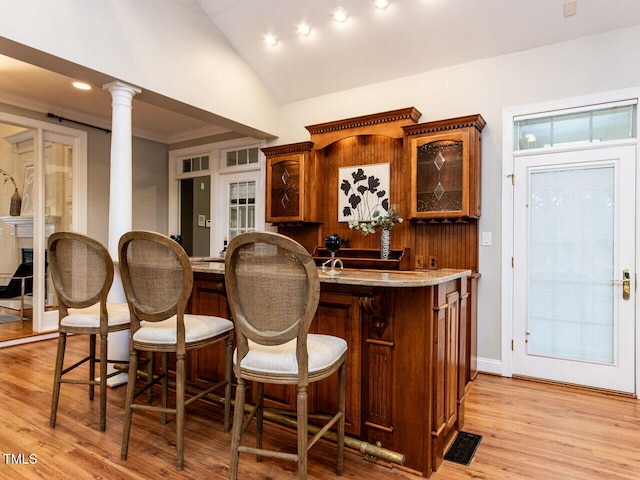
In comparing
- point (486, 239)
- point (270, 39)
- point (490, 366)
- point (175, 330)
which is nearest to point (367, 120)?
point (270, 39)

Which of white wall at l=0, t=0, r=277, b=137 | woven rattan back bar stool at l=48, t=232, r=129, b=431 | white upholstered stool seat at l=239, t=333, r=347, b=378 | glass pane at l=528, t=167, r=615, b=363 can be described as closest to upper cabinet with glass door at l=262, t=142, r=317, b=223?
white wall at l=0, t=0, r=277, b=137

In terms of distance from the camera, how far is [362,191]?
13.8 feet

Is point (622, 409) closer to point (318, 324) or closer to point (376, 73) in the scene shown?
point (318, 324)

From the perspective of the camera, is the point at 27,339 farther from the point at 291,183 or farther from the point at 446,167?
the point at 446,167

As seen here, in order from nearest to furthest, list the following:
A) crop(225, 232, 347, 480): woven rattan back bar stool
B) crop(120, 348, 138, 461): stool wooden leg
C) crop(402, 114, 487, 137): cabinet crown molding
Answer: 1. crop(225, 232, 347, 480): woven rattan back bar stool
2. crop(120, 348, 138, 461): stool wooden leg
3. crop(402, 114, 487, 137): cabinet crown molding

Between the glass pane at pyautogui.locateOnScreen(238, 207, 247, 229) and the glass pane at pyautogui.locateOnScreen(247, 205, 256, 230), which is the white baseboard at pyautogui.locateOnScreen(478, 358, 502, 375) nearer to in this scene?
the glass pane at pyautogui.locateOnScreen(247, 205, 256, 230)

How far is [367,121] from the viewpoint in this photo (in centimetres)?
403

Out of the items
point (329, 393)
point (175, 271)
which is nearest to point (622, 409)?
point (329, 393)

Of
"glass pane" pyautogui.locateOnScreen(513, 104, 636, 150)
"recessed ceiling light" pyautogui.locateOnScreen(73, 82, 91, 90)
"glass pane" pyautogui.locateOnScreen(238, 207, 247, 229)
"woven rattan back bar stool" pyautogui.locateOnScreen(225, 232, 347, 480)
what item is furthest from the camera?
"glass pane" pyautogui.locateOnScreen(238, 207, 247, 229)

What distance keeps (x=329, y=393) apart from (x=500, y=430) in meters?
1.15

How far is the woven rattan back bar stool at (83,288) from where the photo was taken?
231cm

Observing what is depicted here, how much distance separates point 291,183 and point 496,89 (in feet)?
7.28

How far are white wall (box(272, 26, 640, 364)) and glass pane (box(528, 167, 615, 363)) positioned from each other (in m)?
0.32

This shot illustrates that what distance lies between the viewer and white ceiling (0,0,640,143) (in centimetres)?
318
